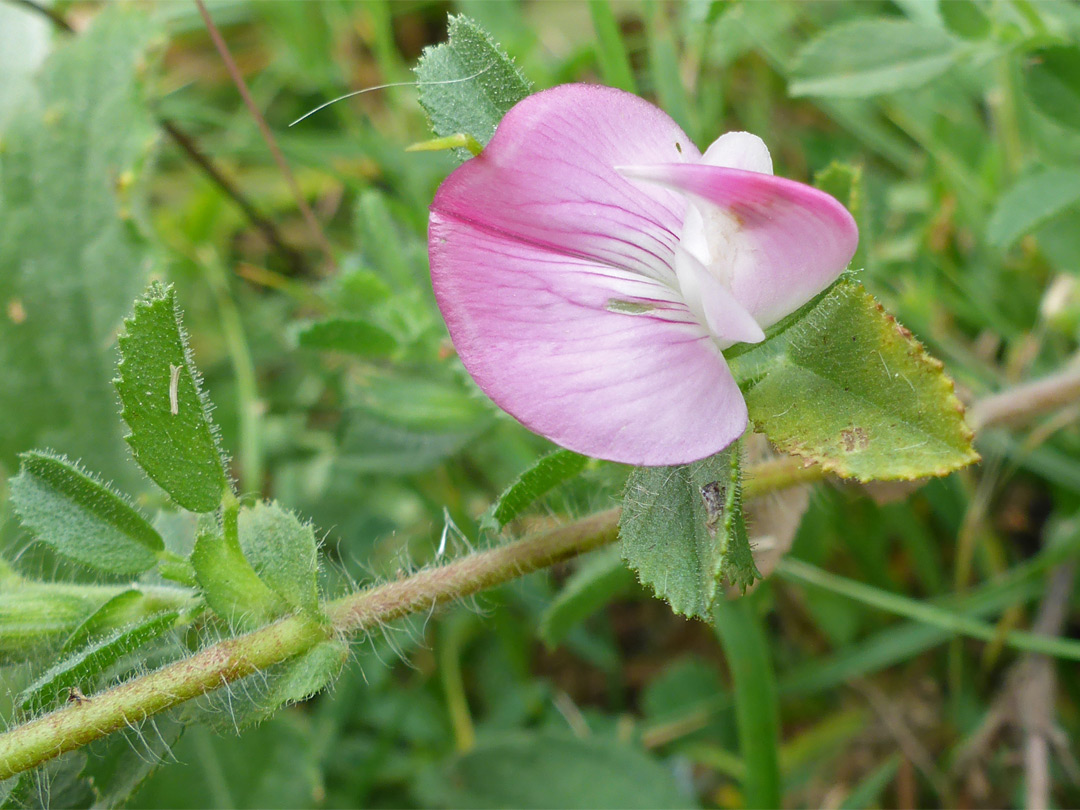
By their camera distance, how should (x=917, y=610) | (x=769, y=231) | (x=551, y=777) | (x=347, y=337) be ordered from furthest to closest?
(x=551, y=777)
(x=917, y=610)
(x=347, y=337)
(x=769, y=231)

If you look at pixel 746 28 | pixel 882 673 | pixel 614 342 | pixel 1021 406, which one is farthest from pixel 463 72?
pixel 882 673

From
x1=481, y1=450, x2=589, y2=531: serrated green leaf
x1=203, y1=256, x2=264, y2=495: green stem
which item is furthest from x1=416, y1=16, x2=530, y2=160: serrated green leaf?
x1=203, y1=256, x2=264, y2=495: green stem

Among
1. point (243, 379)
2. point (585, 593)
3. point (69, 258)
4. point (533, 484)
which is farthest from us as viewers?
point (243, 379)

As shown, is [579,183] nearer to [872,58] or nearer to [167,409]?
[167,409]

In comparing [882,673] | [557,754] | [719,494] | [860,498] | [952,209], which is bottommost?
[882,673]

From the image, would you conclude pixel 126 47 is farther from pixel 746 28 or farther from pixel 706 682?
pixel 706 682

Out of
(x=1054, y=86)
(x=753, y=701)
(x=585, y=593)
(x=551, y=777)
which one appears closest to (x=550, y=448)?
(x=585, y=593)
